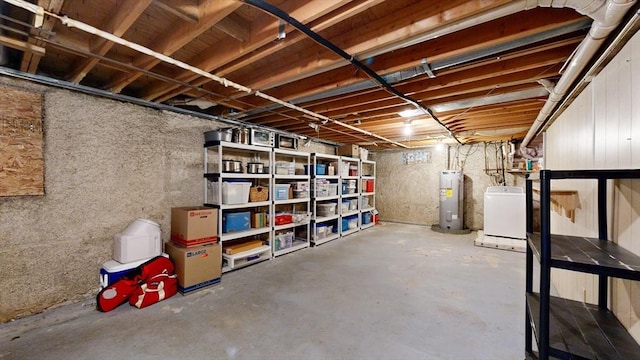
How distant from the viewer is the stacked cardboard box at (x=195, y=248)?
9.44ft

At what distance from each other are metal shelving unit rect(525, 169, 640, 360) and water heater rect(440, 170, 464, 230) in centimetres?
506

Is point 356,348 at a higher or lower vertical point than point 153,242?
lower

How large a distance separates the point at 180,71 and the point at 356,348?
3006 millimetres

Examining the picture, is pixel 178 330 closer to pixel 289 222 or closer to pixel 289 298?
pixel 289 298

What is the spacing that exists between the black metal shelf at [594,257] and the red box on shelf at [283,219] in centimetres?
352

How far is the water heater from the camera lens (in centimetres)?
612

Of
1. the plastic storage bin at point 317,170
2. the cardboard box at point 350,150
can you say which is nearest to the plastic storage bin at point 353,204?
the cardboard box at point 350,150

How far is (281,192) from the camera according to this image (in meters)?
4.43

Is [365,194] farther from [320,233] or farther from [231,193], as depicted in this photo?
[231,193]

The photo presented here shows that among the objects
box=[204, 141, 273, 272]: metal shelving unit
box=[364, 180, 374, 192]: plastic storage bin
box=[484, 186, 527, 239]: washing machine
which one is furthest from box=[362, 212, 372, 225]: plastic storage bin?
box=[204, 141, 273, 272]: metal shelving unit

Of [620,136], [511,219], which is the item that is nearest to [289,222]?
A: [620,136]

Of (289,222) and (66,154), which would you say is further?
(289,222)

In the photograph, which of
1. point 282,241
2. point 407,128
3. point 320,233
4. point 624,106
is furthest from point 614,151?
point 320,233

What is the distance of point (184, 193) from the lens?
11.6 ft
